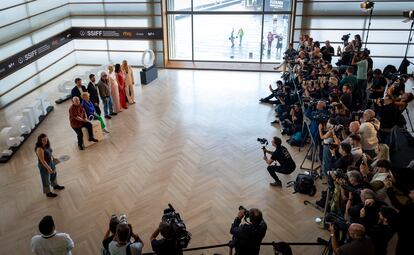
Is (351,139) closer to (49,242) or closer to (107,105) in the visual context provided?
(49,242)

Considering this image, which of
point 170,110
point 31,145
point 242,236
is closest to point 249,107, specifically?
point 170,110

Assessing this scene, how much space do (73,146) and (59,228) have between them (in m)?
3.02

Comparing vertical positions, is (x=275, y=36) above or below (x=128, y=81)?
above

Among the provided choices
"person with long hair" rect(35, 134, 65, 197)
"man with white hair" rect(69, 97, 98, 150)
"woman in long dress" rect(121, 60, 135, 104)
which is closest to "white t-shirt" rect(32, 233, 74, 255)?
"person with long hair" rect(35, 134, 65, 197)

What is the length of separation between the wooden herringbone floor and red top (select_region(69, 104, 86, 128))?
2.11 ft

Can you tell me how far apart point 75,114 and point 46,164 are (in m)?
2.06

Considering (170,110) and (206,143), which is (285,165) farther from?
(170,110)

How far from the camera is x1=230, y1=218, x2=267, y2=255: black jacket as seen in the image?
423 centimetres

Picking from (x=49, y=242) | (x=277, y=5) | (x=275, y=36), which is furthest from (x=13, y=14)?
(x=49, y=242)

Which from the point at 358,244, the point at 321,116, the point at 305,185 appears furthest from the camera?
the point at 321,116

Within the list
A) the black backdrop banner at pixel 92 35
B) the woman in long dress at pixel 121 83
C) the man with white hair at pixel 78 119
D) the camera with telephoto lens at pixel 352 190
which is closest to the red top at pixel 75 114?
the man with white hair at pixel 78 119

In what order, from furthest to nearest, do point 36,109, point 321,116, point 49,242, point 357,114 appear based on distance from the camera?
1. point 36,109
2. point 357,114
3. point 321,116
4. point 49,242

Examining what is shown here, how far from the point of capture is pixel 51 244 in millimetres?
4133

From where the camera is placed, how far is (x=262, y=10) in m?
14.0
